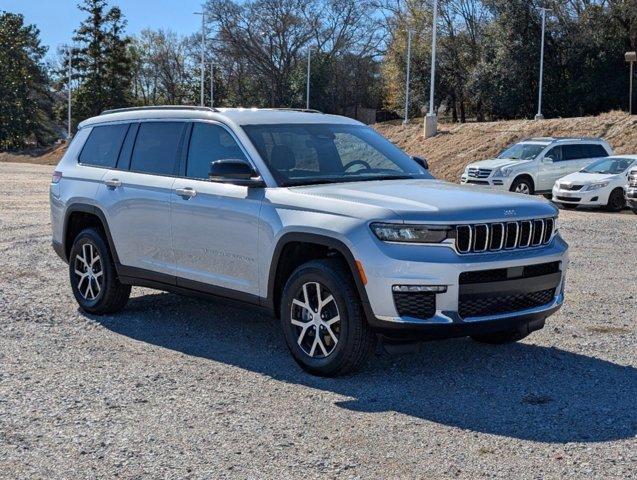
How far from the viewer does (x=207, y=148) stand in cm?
752

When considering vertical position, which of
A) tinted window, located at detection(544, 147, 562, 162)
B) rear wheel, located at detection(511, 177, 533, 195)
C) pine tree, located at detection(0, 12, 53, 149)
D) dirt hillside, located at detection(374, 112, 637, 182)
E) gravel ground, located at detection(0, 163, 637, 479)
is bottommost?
gravel ground, located at detection(0, 163, 637, 479)

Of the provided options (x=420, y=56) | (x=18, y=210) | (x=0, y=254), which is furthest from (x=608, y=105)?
(x=0, y=254)

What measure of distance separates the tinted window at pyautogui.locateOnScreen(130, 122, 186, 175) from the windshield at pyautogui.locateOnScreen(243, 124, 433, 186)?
0.87 m

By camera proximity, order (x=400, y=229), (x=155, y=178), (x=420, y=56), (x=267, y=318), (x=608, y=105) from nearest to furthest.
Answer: (x=400, y=229) → (x=155, y=178) → (x=267, y=318) → (x=608, y=105) → (x=420, y=56)

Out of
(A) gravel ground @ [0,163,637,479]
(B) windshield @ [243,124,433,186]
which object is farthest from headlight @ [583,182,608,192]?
(B) windshield @ [243,124,433,186]

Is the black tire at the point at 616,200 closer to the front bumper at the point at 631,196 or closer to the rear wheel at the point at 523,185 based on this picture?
the front bumper at the point at 631,196

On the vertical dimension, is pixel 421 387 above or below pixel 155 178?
below

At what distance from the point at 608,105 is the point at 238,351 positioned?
45.8 m

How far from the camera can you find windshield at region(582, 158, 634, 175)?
23.9 meters

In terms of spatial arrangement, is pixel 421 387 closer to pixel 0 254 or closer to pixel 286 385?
pixel 286 385

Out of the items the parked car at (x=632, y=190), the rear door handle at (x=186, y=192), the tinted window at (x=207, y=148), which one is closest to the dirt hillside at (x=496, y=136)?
the parked car at (x=632, y=190)

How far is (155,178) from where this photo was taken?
784 centimetres

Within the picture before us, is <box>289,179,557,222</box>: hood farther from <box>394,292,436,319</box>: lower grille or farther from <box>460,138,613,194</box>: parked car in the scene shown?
<box>460,138,613,194</box>: parked car

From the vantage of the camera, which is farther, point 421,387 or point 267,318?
point 267,318
